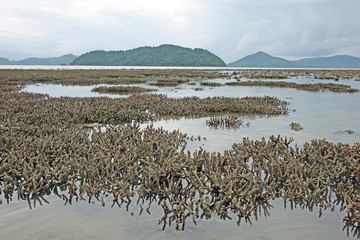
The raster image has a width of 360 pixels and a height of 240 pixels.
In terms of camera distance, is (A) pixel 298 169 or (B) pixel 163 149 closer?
(A) pixel 298 169

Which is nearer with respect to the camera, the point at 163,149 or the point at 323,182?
the point at 323,182

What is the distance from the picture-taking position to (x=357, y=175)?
20.7 feet

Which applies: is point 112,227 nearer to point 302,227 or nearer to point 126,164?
point 126,164

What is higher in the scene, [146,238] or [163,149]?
[163,149]

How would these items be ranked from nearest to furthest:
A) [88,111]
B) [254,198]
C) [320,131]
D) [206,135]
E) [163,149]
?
1. [254,198]
2. [163,149]
3. [206,135]
4. [320,131]
5. [88,111]

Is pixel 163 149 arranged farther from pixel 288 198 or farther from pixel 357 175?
pixel 357 175

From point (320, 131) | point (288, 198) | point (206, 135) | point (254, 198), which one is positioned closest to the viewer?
point (254, 198)

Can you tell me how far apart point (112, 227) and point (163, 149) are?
3435 mm

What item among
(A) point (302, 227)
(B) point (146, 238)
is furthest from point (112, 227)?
(A) point (302, 227)

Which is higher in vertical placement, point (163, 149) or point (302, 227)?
point (163, 149)

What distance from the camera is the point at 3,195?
5.72 meters

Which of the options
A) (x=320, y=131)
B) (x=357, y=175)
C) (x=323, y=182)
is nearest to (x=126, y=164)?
(x=323, y=182)

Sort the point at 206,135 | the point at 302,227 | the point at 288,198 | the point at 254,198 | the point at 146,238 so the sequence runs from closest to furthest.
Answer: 1. the point at 146,238
2. the point at 302,227
3. the point at 254,198
4. the point at 288,198
5. the point at 206,135

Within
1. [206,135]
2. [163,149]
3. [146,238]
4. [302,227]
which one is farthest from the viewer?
[206,135]
